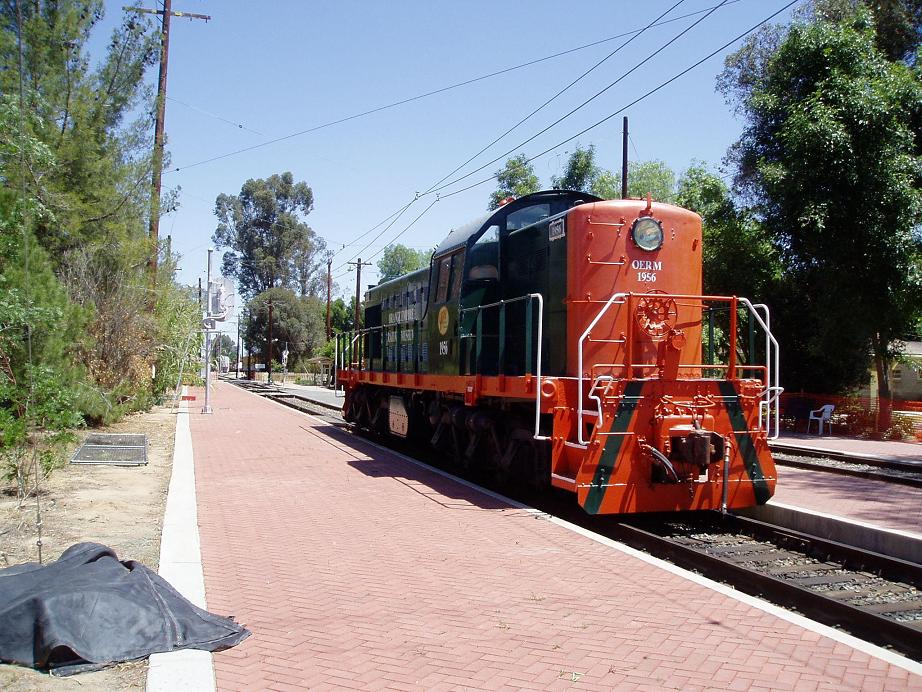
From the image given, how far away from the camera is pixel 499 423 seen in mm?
10266

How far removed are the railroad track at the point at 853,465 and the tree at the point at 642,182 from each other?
23.6 m

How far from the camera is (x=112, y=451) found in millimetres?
12352

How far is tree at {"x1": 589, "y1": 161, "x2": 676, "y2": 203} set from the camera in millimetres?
37531

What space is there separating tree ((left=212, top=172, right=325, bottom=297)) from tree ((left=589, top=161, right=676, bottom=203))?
41.3m

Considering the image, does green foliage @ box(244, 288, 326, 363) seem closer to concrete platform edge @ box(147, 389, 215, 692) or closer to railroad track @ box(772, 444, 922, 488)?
railroad track @ box(772, 444, 922, 488)

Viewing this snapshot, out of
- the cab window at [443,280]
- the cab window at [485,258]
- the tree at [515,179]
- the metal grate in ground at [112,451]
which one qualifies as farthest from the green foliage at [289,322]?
the cab window at [485,258]

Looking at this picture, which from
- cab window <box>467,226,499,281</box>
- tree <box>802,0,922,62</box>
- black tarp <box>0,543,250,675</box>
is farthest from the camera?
tree <box>802,0,922,62</box>

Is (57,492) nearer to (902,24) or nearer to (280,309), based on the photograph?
(902,24)

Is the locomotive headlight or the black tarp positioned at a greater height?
the locomotive headlight

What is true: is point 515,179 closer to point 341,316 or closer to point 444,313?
point 444,313

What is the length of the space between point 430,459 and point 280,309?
61.9 meters

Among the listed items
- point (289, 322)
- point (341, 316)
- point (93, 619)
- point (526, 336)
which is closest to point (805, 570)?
point (526, 336)

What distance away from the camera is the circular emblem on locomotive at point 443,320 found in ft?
37.3

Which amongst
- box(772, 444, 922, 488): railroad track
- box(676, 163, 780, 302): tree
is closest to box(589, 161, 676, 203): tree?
box(676, 163, 780, 302): tree
